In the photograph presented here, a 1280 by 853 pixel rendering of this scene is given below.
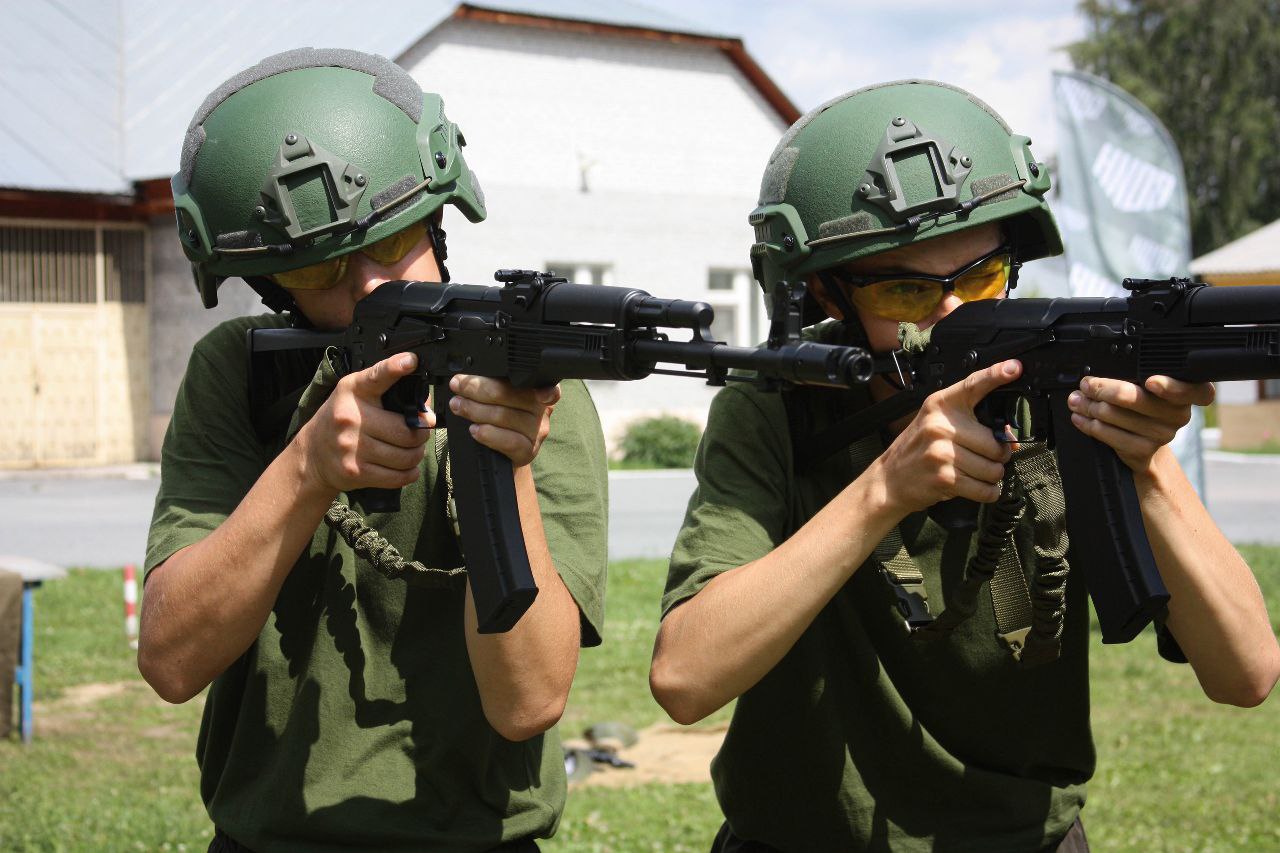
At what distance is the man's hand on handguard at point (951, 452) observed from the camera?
249 cm

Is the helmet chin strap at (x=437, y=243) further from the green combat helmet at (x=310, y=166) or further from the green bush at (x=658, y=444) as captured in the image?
the green bush at (x=658, y=444)

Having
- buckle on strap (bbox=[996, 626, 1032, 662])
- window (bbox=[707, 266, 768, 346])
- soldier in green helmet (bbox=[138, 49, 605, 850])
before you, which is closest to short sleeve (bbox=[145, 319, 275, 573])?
soldier in green helmet (bbox=[138, 49, 605, 850])

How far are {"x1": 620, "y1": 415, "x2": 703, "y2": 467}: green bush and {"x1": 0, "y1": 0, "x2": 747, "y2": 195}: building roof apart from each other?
6259 mm

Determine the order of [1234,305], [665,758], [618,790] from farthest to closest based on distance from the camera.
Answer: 1. [665,758]
2. [618,790]
3. [1234,305]

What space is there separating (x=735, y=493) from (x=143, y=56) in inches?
947

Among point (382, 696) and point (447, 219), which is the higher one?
point (447, 219)

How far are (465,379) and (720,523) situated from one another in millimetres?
560

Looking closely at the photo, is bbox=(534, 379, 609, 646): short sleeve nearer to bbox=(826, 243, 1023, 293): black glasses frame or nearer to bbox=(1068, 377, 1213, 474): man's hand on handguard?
bbox=(826, 243, 1023, 293): black glasses frame

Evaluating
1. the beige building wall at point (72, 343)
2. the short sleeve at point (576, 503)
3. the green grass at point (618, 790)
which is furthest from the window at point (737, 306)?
the short sleeve at point (576, 503)

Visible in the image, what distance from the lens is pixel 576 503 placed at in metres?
2.73

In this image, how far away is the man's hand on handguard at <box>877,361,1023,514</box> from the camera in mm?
2490

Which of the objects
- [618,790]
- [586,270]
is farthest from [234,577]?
[586,270]

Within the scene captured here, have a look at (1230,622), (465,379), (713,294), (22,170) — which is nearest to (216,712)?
(465,379)

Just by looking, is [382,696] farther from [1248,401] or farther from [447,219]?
[1248,401]
